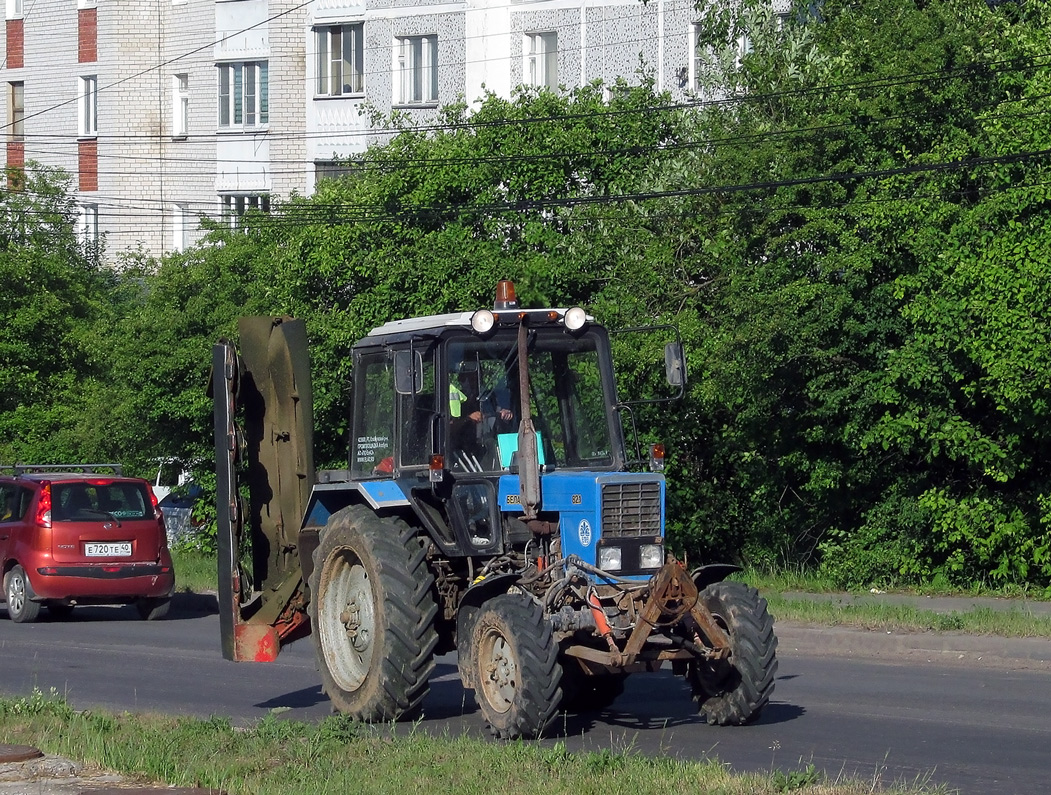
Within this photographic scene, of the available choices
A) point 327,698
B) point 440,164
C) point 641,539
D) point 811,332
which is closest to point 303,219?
point 440,164

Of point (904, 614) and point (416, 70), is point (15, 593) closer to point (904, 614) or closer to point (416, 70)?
point (904, 614)

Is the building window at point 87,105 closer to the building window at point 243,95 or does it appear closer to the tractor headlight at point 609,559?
the building window at point 243,95

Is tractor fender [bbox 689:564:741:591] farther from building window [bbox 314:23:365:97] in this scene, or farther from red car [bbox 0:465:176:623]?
building window [bbox 314:23:365:97]

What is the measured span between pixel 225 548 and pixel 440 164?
52.0 ft

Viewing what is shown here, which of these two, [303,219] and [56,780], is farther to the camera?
[303,219]

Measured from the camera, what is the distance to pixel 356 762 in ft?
27.1

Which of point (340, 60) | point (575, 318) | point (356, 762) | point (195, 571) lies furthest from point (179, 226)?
point (356, 762)

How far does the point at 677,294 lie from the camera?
895 inches

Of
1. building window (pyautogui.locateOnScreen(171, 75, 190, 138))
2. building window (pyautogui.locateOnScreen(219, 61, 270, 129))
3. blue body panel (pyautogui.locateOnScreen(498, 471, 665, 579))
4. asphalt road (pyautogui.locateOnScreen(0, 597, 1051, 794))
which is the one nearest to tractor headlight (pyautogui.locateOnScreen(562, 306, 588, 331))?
blue body panel (pyautogui.locateOnScreen(498, 471, 665, 579))

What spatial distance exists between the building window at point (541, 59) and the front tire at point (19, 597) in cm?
2316

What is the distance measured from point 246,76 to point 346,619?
3890 cm

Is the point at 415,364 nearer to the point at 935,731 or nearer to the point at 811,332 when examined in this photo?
the point at 935,731

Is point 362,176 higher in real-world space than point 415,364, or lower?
higher

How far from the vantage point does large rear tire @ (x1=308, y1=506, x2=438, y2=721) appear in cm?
996
